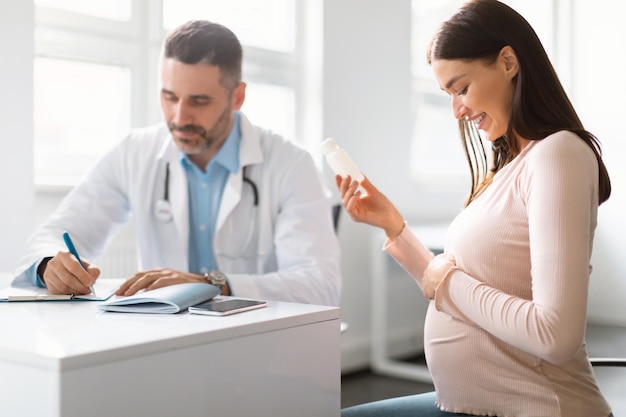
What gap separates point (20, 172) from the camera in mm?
2279

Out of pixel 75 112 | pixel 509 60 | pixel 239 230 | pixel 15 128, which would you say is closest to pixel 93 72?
pixel 75 112

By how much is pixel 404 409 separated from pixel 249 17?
2583 millimetres

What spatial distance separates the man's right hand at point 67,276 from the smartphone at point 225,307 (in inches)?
11.7

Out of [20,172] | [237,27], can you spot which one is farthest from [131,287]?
[237,27]

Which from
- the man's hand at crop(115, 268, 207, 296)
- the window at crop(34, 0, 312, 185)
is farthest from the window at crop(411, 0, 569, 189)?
the man's hand at crop(115, 268, 207, 296)

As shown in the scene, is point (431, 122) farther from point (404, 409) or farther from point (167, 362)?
point (167, 362)

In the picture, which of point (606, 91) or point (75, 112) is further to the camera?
point (75, 112)

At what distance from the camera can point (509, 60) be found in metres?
1.26

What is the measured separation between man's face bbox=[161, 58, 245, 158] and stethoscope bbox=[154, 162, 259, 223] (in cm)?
10

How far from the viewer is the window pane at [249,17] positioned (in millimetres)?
3246

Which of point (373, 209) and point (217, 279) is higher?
point (373, 209)

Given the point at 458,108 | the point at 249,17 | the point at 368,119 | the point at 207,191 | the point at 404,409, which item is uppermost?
the point at 249,17

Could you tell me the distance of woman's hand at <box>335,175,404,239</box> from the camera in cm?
149

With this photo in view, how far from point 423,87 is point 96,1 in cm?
206
